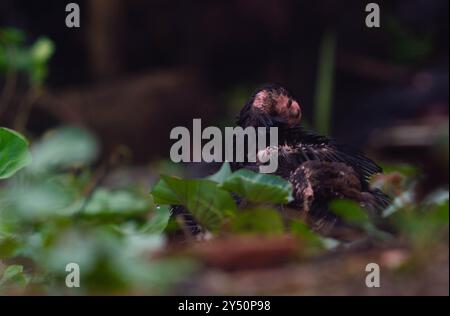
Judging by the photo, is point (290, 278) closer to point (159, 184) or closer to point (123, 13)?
point (159, 184)

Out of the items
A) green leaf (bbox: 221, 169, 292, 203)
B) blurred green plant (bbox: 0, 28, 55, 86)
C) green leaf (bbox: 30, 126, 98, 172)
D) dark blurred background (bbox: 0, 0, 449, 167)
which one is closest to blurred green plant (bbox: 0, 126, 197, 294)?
green leaf (bbox: 30, 126, 98, 172)

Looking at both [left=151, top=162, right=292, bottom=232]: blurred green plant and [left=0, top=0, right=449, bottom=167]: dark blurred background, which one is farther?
[left=0, top=0, right=449, bottom=167]: dark blurred background

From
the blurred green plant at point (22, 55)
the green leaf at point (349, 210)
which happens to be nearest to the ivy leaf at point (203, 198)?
the green leaf at point (349, 210)

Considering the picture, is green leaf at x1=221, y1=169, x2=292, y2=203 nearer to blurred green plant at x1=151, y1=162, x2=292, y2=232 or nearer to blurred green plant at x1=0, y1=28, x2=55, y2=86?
blurred green plant at x1=151, y1=162, x2=292, y2=232

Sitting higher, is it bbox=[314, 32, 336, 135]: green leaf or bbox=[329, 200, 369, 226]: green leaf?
bbox=[314, 32, 336, 135]: green leaf

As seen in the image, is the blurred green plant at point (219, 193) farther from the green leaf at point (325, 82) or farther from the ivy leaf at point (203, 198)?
the green leaf at point (325, 82)

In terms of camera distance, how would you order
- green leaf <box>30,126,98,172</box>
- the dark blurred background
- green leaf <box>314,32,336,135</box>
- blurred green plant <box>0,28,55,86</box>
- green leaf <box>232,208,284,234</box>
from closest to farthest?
1. green leaf <box>232,208,284,234</box>
2. green leaf <box>30,126,98,172</box>
3. blurred green plant <box>0,28,55,86</box>
4. green leaf <box>314,32,336,135</box>
5. the dark blurred background

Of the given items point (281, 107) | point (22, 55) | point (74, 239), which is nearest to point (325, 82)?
point (22, 55)
